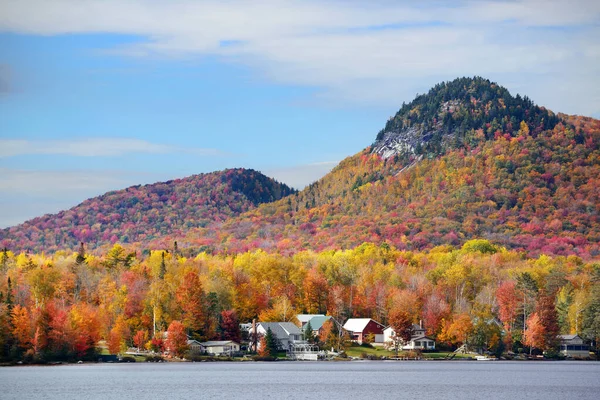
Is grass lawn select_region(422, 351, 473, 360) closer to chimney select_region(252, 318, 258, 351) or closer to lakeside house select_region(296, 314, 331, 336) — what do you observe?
lakeside house select_region(296, 314, 331, 336)

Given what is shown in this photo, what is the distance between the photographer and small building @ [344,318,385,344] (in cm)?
12975

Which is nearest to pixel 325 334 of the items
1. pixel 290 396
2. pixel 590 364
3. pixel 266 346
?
pixel 266 346

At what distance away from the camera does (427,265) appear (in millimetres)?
172000

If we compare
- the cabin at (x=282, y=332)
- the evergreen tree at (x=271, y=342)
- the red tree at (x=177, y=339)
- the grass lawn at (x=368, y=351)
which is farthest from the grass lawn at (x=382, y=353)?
the red tree at (x=177, y=339)


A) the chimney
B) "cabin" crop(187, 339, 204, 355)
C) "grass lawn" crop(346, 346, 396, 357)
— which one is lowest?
"grass lawn" crop(346, 346, 396, 357)

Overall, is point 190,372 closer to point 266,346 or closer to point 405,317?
point 266,346

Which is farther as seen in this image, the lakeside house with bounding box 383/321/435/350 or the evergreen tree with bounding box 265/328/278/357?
the lakeside house with bounding box 383/321/435/350

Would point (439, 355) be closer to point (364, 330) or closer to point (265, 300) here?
→ point (364, 330)

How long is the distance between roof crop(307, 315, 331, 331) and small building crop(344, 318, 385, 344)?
141 inches

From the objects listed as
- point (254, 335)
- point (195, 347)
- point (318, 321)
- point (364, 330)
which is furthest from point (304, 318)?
point (195, 347)

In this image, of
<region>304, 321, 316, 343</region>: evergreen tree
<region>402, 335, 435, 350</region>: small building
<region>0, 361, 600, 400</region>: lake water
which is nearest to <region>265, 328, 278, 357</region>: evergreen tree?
<region>0, 361, 600, 400</region>: lake water

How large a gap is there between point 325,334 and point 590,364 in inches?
1248

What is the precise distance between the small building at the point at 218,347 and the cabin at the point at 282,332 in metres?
5.66

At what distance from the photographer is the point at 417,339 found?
126m
